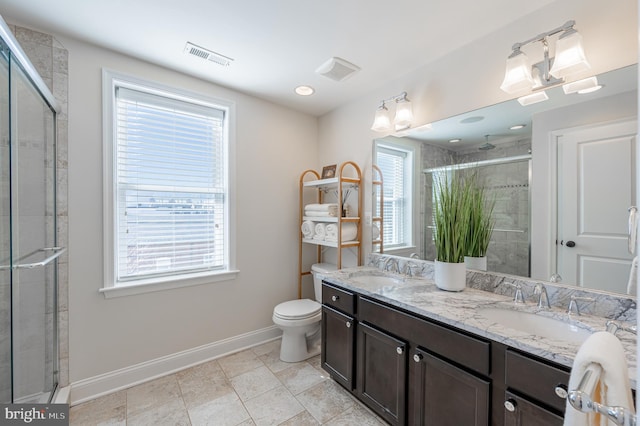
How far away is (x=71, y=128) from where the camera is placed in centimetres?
178

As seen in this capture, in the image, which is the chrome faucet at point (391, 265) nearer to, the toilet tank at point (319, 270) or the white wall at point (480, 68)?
the white wall at point (480, 68)

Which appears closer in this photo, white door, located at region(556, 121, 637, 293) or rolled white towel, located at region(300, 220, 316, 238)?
white door, located at region(556, 121, 637, 293)

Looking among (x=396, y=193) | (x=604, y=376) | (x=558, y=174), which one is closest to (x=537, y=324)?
(x=558, y=174)

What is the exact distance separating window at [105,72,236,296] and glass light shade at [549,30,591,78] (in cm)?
227

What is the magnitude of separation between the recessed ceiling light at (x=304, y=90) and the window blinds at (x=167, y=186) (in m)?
0.72

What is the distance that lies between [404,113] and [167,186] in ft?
6.33

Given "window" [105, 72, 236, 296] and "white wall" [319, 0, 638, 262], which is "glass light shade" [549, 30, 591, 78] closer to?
"white wall" [319, 0, 638, 262]

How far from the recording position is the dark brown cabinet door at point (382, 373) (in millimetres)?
1476

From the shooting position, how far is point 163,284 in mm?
2125

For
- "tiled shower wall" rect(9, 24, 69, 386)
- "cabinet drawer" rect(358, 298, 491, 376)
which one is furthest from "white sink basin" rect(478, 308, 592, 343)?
"tiled shower wall" rect(9, 24, 69, 386)

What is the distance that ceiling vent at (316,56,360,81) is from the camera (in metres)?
1.95

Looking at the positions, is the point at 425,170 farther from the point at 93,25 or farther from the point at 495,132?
the point at 93,25

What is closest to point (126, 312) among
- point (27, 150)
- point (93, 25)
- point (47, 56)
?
point (27, 150)

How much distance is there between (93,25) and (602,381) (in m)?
2.65
